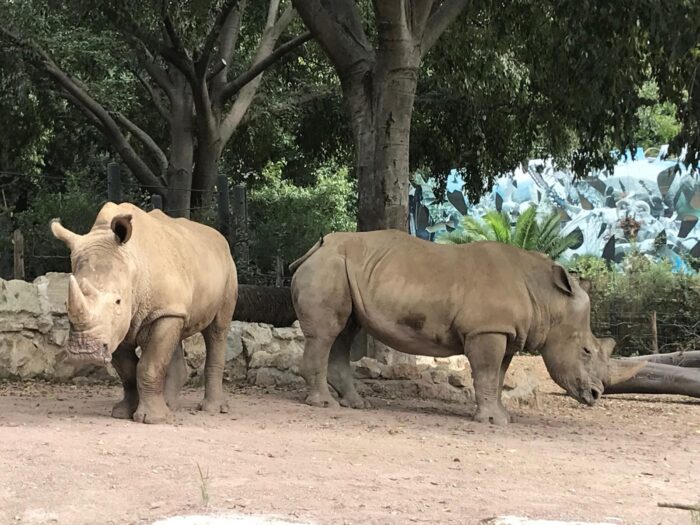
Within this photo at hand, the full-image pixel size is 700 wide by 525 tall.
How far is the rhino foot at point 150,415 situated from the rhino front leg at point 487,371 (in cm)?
271

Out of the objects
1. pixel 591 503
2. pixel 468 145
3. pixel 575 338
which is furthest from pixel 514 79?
pixel 591 503

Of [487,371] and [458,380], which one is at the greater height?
[487,371]

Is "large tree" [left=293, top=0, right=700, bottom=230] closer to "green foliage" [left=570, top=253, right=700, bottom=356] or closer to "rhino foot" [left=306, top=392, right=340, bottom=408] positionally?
"rhino foot" [left=306, top=392, right=340, bottom=408]

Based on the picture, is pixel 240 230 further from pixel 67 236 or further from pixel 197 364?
pixel 67 236

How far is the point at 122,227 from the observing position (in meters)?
6.62

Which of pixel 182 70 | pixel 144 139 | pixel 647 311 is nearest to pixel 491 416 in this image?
pixel 182 70

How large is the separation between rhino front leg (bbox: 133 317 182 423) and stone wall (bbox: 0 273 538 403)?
3.13 metres

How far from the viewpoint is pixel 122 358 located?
7242mm

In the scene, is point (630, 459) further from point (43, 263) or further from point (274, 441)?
point (43, 263)

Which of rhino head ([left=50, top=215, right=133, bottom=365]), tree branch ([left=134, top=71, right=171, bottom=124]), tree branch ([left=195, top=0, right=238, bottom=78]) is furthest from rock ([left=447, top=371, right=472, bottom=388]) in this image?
tree branch ([left=134, top=71, right=171, bottom=124])

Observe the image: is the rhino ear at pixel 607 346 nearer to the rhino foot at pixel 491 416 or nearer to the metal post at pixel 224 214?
the rhino foot at pixel 491 416

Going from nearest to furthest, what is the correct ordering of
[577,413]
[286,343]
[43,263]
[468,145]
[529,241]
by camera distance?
[577,413], [286,343], [43,263], [468,145], [529,241]

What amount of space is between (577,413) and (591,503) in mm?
5179

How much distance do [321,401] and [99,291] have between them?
274 cm
